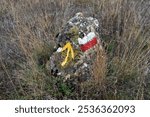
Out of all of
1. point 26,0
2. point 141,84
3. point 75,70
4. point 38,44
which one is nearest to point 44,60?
point 38,44

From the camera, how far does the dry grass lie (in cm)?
344

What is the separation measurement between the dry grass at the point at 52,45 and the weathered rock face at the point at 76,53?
0.37 ft

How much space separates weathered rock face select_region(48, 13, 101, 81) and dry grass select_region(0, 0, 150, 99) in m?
0.11

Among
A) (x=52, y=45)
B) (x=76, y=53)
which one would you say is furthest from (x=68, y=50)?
(x=52, y=45)

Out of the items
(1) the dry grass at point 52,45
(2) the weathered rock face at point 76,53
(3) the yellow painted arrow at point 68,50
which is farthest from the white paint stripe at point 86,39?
(1) the dry grass at point 52,45

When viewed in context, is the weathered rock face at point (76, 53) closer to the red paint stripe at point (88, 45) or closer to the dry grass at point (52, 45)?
the red paint stripe at point (88, 45)

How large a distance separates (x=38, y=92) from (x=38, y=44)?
684mm

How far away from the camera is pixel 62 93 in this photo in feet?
11.3

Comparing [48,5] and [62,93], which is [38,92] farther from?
[48,5]

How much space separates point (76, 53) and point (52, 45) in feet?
1.57

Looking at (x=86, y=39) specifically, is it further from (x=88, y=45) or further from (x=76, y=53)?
(x=76, y=53)

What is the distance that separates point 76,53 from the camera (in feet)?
11.7

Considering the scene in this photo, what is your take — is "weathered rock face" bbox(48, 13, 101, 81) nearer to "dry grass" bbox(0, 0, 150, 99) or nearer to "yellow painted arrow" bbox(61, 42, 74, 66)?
"yellow painted arrow" bbox(61, 42, 74, 66)

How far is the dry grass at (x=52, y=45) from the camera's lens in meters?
3.44
